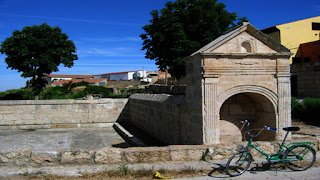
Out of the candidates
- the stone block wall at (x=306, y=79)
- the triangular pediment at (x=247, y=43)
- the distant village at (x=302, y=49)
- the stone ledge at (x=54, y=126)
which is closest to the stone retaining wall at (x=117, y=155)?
the triangular pediment at (x=247, y=43)

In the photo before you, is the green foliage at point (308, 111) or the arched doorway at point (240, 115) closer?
the arched doorway at point (240, 115)

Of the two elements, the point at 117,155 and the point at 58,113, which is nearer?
the point at 117,155

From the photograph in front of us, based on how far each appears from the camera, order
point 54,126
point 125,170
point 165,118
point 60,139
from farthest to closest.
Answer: point 54,126 < point 60,139 < point 165,118 < point 125,170

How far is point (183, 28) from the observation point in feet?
71.3

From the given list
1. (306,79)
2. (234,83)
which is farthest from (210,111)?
(306,79)

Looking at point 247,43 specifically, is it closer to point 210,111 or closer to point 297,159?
point 210,111

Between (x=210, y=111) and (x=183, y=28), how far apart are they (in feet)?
52.3

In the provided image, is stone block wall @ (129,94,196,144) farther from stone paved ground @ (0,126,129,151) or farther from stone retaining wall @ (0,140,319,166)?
stone retaining wall @ (0,140,319,166)

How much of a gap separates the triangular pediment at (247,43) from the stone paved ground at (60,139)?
5.82 m

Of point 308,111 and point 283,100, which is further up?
point 283,100

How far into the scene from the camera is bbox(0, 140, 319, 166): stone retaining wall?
5.35 metres

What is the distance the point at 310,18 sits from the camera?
99.8 ft

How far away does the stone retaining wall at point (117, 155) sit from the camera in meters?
5.35

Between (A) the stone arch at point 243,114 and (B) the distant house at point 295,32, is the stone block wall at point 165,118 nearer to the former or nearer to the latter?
(A) the stone arch at point 243,114
